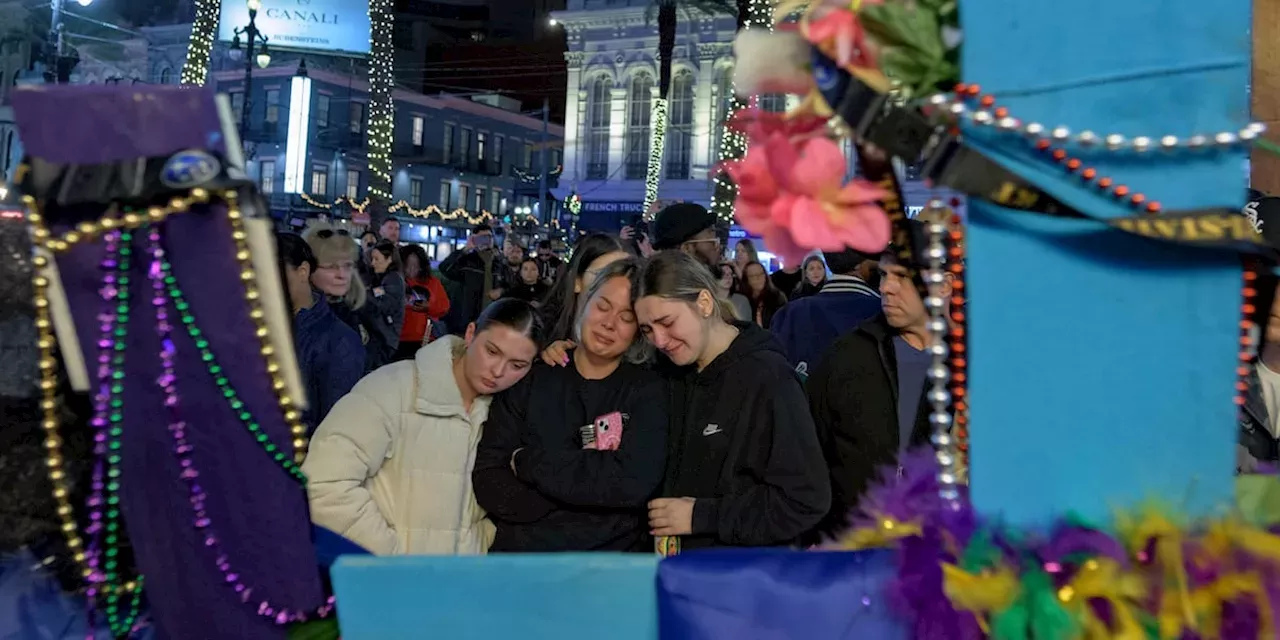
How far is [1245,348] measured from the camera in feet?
4.44

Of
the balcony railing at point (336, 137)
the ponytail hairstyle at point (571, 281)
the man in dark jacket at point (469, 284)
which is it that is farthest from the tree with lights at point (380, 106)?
the balcony railing at point (336, 137)

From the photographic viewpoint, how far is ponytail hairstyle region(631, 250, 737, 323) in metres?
2.60

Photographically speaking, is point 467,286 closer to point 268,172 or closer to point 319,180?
point 268,172

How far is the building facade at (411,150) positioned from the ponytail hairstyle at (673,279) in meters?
29.2

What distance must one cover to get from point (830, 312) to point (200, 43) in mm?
12238

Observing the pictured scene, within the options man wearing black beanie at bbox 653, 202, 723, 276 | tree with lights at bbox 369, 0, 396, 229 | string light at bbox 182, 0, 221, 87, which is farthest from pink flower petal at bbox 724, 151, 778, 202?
string light at bbox 182, 0, 221, 87

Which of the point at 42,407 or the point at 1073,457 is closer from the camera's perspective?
the point at 1073,457

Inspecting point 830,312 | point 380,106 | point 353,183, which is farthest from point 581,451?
point 353,183

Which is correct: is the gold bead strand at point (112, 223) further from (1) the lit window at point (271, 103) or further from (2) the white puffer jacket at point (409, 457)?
(1) the lit window at point (271, 103)

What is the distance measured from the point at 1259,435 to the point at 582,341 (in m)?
1.92

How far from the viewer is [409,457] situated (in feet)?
7.89

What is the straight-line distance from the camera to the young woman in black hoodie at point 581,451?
8.05 ft

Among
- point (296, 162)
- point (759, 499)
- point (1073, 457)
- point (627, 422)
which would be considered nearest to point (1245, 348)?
point (1073, 457)

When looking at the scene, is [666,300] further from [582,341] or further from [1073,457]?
[1073,457]
